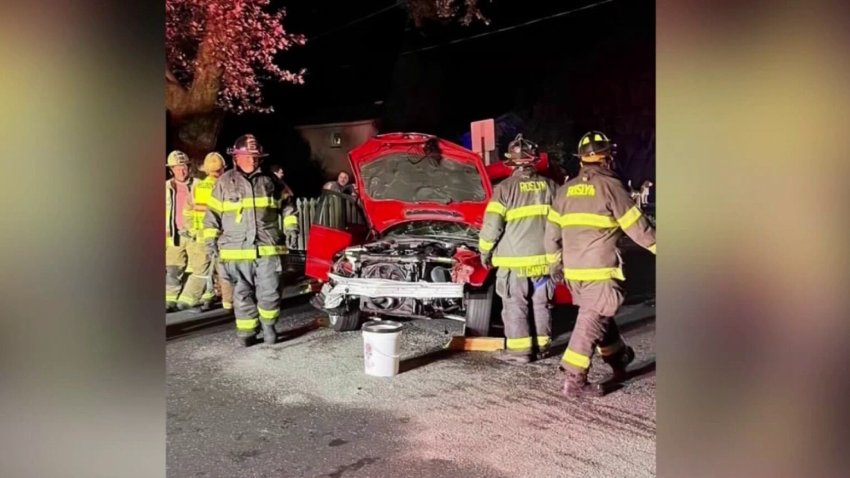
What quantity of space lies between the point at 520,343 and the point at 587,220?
3.53 feet

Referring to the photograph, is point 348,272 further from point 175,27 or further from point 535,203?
point 175,27

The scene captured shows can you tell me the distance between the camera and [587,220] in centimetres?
364

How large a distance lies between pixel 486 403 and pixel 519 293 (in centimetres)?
98

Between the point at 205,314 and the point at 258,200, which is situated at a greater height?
the point at 258,200

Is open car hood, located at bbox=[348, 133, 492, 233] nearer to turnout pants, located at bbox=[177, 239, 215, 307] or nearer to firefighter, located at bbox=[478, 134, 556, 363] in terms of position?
firefighter, located at bbox=[478, 134, 556, 363]

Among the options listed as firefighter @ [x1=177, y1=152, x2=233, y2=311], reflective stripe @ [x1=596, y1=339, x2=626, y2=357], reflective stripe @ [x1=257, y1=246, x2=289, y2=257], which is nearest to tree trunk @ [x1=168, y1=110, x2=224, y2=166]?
firefighter @ [x1=177, y1=152, x2=233, y2=311]

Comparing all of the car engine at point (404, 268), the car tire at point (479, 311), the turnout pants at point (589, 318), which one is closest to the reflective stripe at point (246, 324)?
the car engine at point (404, 268)

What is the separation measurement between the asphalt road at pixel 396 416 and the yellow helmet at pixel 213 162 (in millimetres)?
1323

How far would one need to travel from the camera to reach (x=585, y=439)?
3.11 meters

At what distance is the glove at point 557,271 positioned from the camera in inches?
159

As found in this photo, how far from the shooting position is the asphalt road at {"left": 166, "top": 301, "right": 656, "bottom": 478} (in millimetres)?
2904

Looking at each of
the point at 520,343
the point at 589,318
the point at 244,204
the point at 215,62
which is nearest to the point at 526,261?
the point at 520,343

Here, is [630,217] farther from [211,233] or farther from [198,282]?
[198,282]

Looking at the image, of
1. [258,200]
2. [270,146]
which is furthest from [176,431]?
[270,146]
